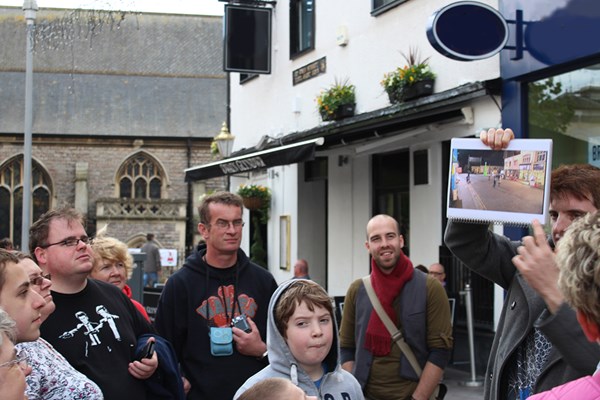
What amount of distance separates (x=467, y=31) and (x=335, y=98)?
4799 millimetres

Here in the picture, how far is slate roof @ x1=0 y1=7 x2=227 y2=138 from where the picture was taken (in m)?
42.3

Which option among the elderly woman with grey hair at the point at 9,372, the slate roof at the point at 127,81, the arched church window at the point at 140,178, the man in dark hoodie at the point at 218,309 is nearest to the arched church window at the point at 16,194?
the slate roof at the point at 127,81

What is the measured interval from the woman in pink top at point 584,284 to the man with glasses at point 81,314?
2459 millimetres

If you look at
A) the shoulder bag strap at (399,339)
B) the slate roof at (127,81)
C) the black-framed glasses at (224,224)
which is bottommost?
the shoulder bag strap at (399,339)

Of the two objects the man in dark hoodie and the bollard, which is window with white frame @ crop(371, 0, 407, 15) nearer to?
the bollard

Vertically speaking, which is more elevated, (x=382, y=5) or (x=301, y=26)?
(x=301, y=26)

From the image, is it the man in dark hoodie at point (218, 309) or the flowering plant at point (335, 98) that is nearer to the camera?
the man in dark hoodie at point (218, 309)

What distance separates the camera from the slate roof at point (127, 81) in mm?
42344

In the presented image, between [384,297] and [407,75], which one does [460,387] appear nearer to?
[407,75]

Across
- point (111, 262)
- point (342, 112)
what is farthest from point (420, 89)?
point (111, 262)

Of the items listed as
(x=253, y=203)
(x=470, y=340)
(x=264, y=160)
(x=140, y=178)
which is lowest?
(x=470, y=340)

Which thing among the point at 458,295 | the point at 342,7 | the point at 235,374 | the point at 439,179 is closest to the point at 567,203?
the point at 235,374

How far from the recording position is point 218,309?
5.00 m

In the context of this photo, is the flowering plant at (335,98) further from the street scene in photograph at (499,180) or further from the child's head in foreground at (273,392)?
the child's head in foreground at (273,392)
